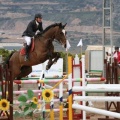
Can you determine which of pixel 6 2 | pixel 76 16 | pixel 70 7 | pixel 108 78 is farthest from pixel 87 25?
pixel 108 78

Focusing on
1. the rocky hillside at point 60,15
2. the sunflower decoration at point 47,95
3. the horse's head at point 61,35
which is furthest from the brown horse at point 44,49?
the rocky hillside at point 60,15

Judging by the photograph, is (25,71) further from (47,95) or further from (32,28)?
(47,95)

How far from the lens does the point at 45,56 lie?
12.8 m

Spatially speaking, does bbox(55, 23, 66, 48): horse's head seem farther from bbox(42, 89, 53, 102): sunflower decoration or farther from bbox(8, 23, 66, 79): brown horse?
bbox(42, 89, 53, 102): sunflower decoration

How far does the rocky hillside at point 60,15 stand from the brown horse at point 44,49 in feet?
252

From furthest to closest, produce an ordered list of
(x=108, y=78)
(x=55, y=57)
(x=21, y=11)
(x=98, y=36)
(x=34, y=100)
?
(x=21, y=11) → (x=98, y=36) → (x=55, y=57) → (x=108, y=78) → (x=34, y=100)

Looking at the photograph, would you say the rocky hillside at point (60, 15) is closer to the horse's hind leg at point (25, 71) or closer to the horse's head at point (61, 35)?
the horse's hind leg at point (25, 71)

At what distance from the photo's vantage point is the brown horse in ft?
41.5

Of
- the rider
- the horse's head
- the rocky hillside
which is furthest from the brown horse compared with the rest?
the rocky hillside

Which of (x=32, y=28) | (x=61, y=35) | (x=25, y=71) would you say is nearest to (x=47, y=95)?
(x=61, y=35)

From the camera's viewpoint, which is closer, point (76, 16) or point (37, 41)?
point (37, 41)

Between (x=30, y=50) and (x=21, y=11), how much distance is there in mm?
105608

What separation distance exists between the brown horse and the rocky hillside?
252 ft

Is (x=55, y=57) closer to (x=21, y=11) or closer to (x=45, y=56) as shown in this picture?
(x=45, y=56)
